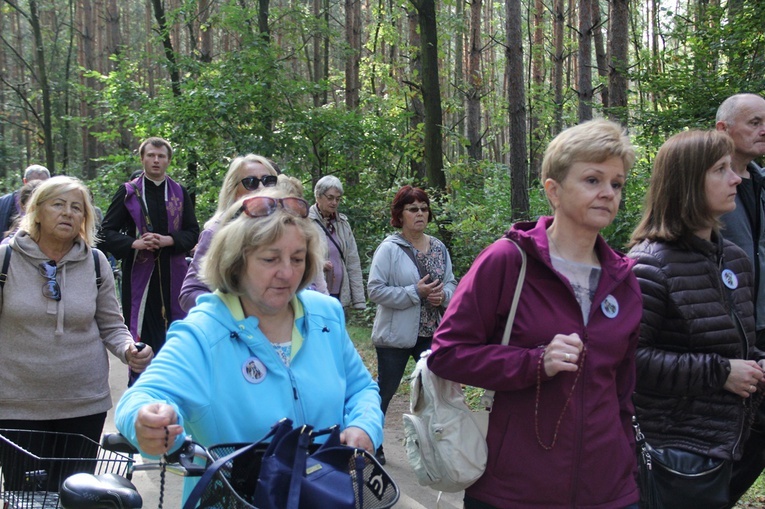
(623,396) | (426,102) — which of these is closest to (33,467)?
(623,396)

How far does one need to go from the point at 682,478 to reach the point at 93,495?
2.43 metres

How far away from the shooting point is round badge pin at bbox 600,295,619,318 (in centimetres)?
277

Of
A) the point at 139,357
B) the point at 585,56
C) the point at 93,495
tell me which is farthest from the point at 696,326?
the point at 585,56

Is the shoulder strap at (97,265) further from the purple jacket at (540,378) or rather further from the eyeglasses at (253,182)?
the purple jacket at (540,378)

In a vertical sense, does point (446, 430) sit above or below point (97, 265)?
below

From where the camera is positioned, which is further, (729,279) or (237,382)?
(729,279)

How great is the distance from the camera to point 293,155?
14.1 meters

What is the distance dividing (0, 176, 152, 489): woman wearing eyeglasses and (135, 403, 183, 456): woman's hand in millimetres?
1790

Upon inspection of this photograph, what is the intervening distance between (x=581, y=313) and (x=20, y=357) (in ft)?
9.67

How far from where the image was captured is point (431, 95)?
12039mm

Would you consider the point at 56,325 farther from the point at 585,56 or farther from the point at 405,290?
the point at 585,56

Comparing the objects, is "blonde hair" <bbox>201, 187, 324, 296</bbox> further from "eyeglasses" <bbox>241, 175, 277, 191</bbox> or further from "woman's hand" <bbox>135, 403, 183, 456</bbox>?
"eyeglasses" <bbox>241, 175, 277, 191</bbox>

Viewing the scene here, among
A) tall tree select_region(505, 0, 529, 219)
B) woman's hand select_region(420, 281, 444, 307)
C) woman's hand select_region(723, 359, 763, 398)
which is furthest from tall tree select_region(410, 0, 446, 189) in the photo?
woman's hand select_region(723, 359, 763, 398)

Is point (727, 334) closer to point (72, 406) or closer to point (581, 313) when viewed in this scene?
point (581, 313)
